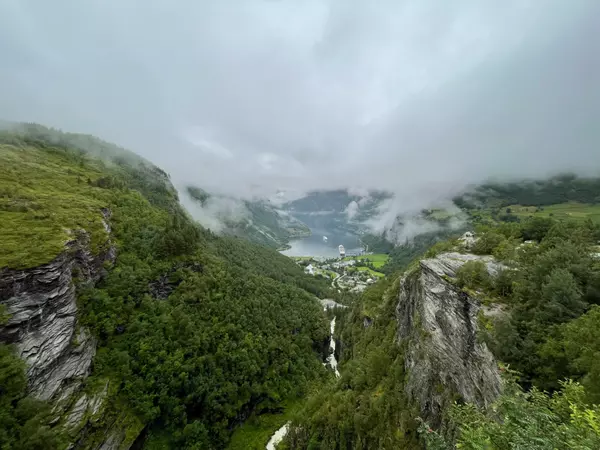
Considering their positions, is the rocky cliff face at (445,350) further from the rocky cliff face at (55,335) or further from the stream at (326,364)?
the rocky cliff face at (55,335)

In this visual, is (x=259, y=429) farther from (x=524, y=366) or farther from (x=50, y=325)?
(x=524, y=366)

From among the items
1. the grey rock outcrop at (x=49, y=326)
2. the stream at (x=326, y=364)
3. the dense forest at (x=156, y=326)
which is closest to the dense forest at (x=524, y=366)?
the stream at (x=326, y=364)

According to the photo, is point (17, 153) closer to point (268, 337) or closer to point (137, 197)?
point (137, 197)

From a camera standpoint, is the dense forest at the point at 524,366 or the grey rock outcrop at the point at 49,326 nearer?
the dense forest at the point at 524,366

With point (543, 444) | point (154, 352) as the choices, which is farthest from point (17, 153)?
point (543, 444)

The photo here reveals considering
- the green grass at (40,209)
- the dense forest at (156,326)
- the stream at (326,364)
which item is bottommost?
the stream at (326,364)

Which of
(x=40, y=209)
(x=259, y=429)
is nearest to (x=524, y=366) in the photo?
(x=259, y=429)

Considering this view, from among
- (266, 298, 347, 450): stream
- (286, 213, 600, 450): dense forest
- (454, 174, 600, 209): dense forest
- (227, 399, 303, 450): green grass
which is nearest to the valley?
(286, 213, 600, 450): dense forest
